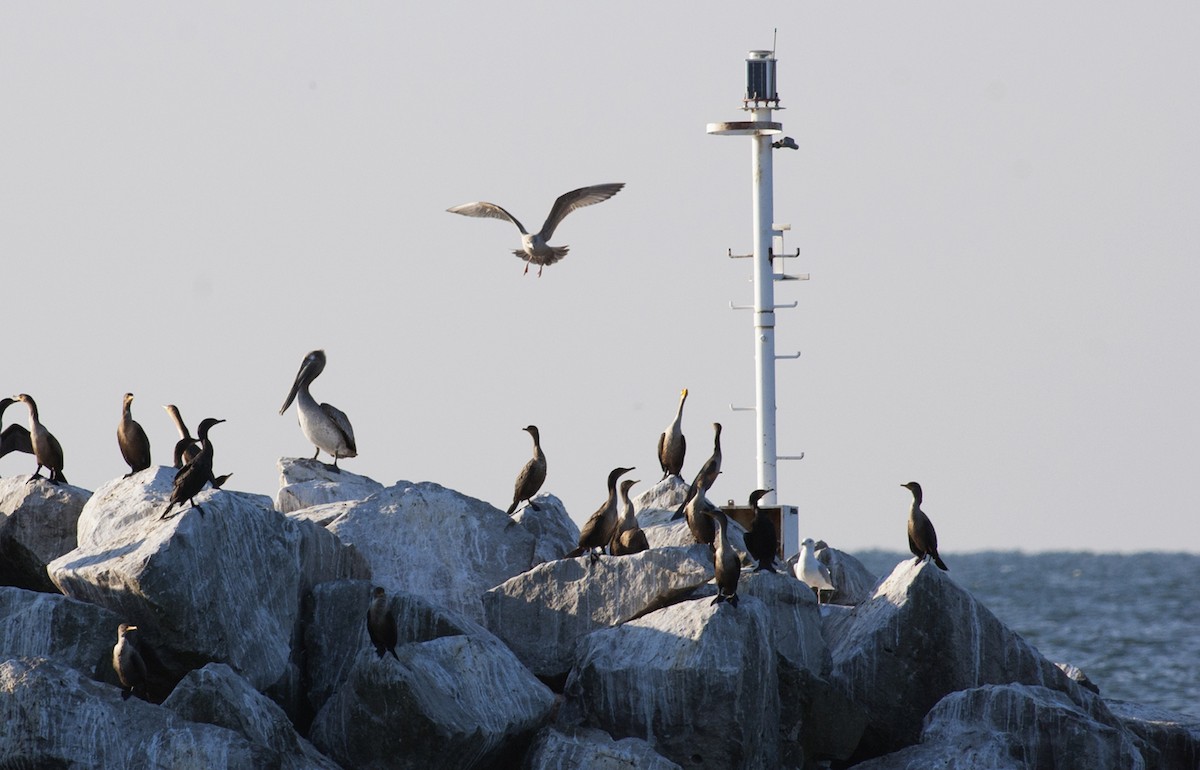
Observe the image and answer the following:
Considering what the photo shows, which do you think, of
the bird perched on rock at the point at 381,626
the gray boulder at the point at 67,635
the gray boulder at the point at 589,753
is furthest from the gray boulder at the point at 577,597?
the gray boulder at the point at 67,635

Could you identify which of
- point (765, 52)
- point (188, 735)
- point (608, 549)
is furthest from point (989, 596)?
point (188, 735)

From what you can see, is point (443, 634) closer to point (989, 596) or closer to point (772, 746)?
point (772, 746)

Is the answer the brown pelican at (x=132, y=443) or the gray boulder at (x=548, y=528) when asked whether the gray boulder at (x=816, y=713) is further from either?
the brown pelican at (x=132, y=443)

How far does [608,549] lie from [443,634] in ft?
8.16

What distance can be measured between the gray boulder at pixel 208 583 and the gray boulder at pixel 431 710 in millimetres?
769

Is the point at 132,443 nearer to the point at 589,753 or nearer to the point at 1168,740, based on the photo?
the point at 589,753

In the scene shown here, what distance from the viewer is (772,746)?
41.3ft

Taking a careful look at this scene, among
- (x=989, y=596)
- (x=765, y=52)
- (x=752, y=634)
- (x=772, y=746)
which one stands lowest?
(x=989, y=596)

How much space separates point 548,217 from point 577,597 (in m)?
6.87

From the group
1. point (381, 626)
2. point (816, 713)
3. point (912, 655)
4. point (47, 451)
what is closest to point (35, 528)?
point (47, 451)

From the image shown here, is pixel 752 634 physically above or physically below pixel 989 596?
above

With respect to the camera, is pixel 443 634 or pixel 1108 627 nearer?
pixel 443 634

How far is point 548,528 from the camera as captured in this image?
1531cm

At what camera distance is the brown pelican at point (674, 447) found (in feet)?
56.6
